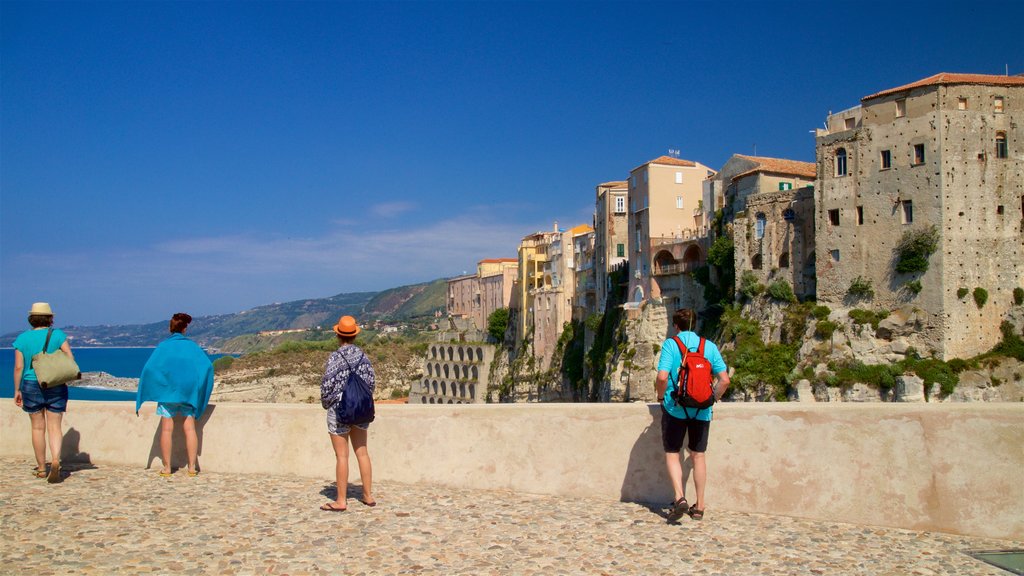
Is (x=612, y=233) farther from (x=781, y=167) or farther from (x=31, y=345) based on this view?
(x=31, y=345)

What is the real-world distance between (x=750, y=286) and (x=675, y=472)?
125ft

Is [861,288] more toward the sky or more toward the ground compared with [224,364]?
more toward the sky

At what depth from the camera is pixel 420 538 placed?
7359 millimetres

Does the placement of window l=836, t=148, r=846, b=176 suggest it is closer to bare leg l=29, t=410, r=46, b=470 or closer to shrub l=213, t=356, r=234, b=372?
bare leg l=29, t=410, r=46, b=470

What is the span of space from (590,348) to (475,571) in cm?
5539

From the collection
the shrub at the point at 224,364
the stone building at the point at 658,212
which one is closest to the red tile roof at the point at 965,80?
the stone building at the point at 658,212

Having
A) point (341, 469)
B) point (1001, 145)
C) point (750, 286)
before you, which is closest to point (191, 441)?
point (341, 469)

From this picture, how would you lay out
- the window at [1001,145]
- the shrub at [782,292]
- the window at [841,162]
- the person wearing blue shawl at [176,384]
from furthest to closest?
the shrub at [782,292] < the window at [841,162] < the window at [1001,145] < the person wearing blue shawl at [176,384]

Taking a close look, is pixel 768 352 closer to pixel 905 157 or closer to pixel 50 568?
pixel 905 157

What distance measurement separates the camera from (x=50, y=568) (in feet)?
20.6

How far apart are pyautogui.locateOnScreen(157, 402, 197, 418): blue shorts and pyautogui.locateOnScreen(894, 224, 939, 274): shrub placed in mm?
36371

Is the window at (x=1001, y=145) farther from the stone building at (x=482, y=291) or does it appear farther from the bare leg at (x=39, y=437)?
the stone building at (x=482, y=291)

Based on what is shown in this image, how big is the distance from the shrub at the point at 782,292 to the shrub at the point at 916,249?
553 centimetres

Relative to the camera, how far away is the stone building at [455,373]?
81375 millimetres
